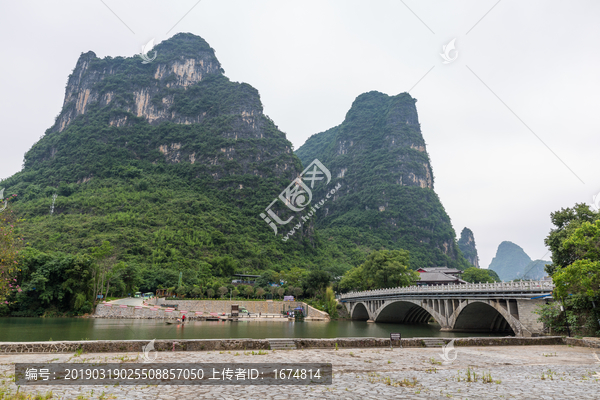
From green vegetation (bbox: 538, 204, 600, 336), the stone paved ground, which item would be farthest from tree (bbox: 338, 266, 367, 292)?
the stone paved ground

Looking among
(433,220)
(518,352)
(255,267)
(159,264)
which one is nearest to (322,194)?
(433,220)

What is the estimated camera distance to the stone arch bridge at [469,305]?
2578cm

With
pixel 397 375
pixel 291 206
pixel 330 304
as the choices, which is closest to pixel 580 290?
pixel 397 375

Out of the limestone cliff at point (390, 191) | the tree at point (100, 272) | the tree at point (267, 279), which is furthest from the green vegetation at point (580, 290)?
the limestone cliff at point (390, 191)

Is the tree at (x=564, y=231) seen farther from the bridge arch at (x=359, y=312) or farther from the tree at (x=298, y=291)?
the tree at (x=298, y=291)

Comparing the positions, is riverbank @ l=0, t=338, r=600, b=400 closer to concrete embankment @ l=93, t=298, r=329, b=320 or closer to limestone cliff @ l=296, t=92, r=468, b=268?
concrete embankment @ l=93, t=298, r=329, b=320

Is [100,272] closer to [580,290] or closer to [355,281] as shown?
[355,281]

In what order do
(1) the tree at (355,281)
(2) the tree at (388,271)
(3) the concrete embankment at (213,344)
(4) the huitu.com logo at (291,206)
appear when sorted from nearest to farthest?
(3) the concrete embankment at (213,344), (2) the tree at (388,271), (1) the tree at (355,281), (4) the huitu.com logo at (291,206)

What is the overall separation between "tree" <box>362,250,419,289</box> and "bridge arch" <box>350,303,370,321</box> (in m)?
4.92

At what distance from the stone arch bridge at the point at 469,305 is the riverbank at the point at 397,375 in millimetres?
12394

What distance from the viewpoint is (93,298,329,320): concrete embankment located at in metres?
49.0

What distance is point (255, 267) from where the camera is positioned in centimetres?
8681

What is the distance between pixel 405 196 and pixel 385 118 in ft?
170

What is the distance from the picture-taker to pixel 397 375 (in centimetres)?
888
